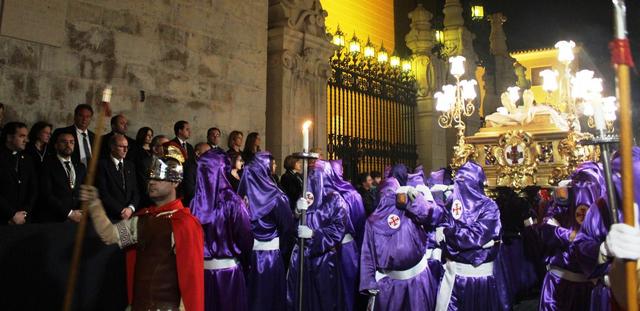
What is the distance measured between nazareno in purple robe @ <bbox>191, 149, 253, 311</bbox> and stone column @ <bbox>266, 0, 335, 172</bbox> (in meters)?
5.49

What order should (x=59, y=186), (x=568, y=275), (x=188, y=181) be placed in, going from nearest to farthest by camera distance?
(x=568, y=275) → (x=59, y=186) → (x=188, y=181)

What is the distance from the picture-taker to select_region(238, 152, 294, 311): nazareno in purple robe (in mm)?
6055

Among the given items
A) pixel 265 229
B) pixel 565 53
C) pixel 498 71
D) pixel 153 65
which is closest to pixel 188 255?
pixel 265 229

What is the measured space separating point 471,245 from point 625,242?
107 inches

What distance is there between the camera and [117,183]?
675 centimetres

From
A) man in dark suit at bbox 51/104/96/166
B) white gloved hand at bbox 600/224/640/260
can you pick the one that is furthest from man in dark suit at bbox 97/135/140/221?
white gloved hand at bbox 600/224/640/260

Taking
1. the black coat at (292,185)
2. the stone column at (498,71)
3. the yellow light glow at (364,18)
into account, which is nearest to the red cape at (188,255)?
the black coat at (292,185)

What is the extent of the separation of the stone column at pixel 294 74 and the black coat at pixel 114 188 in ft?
14.3

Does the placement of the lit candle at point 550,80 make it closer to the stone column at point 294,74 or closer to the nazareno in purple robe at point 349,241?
the stone column at point 294,74

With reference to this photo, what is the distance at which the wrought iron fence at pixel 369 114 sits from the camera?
13.9 meters

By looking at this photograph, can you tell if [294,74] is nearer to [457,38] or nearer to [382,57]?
[382,57]

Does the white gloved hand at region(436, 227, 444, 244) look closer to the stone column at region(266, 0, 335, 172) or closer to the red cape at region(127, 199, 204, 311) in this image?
the red cape at region(127, 199, 204, 311)

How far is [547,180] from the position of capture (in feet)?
45.0

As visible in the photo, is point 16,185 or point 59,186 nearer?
point 16,185
